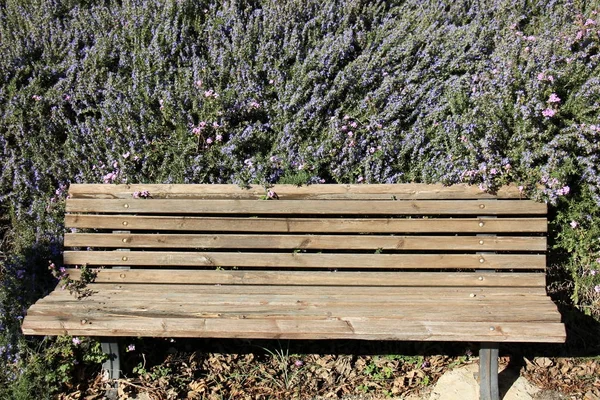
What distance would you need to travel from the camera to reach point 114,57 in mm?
4301

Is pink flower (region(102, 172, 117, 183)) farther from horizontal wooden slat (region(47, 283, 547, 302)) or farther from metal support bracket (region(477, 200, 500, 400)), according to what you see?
metal support bracket (region(477, 200, 500, 400))

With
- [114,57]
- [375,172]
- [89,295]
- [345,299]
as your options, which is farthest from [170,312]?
[114,57]

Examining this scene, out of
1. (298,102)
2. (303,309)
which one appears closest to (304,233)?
(303,309)

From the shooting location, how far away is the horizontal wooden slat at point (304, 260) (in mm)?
3369

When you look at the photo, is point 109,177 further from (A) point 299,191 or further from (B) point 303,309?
(B) point 303,309

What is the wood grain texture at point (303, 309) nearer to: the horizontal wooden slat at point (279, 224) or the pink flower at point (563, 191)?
the horizontal wooden slat at point (279, 224)

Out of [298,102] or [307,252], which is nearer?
[307,252]

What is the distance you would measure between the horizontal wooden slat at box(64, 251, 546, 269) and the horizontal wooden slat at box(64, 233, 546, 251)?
0.15ft

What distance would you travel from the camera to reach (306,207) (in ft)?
11.3

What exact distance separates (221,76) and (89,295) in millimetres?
1643

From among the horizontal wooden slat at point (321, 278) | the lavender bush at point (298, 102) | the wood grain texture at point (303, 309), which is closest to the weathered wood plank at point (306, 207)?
the lavender bush at point (298, 102)

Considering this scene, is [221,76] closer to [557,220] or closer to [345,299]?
[345,299]

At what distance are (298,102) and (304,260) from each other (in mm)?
1078

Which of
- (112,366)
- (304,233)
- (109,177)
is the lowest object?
(112,366)
